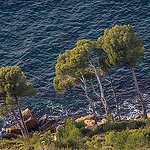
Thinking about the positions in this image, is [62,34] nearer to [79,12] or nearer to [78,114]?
[79,12]

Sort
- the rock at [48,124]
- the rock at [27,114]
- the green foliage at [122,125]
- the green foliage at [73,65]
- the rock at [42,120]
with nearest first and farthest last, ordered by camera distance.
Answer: the green foliage at [122,125], the green foliage at [73,65], the rock at [48,124], the rock at [27,114], the rock at [42,120]

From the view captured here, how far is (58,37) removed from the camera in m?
50.2

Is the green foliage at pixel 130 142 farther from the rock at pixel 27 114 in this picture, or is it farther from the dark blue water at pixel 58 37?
the rock at pixel 27 114

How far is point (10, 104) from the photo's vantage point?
91.0 ft

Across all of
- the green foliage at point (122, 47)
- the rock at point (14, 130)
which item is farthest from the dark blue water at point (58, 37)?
the green foliage at point (122, 47)

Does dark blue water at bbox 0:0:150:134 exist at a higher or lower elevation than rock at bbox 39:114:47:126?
higher

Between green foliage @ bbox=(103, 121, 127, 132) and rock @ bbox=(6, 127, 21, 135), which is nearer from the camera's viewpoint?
green foliage @ bbox=(103, 121, 127, 132)

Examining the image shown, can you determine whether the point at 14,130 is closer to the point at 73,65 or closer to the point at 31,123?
the point at 31,123

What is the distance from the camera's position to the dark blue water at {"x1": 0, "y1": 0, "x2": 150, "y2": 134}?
37.2 meters

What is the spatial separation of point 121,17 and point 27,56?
23.2 meters

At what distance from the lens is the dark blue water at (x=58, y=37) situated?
3719 centimetres

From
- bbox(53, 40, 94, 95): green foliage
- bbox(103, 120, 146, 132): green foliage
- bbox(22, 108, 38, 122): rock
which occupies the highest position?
bbox(53, 40, 94, 95): green foliage

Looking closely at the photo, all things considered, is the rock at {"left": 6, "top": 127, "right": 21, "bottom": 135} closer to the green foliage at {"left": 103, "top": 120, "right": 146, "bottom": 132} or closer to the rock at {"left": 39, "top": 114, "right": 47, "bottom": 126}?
the rock at {"left": 39, "top": 114, "right": 47, "bottom": 126}

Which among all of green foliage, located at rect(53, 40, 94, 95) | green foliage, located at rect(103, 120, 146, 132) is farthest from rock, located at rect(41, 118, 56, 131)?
green foliage, located at rect(103, 120, 146, 132)
